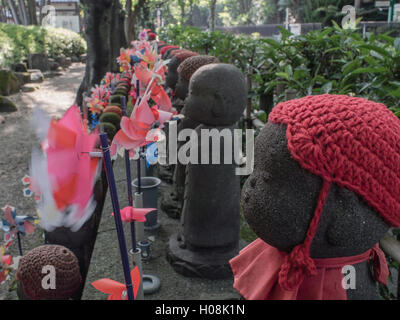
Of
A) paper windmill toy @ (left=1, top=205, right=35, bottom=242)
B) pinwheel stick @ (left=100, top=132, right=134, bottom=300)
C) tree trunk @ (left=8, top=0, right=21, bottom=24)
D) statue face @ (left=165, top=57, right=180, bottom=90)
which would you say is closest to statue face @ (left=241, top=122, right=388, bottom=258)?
pinwheel stick @ (left=100, top=132, right=134, bottom=300)

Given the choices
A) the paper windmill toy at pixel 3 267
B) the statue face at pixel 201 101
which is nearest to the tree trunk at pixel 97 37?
the statue face at pixel 201 101

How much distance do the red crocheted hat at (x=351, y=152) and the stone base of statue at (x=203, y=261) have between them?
1588mm

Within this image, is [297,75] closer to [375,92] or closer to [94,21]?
[375,92]

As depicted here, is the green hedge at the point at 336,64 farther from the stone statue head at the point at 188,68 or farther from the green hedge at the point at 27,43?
the green hedge at the point at 27,43

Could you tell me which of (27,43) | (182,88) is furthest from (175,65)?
(27,43)

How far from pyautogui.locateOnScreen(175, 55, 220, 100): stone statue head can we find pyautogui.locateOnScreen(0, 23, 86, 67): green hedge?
11867mm

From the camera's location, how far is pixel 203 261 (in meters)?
2.91

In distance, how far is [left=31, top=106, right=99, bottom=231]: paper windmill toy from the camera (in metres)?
1.17

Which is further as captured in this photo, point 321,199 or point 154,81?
point 154,81

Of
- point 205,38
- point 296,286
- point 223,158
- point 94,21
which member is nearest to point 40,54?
point 94,21

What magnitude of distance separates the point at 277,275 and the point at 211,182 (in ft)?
4.31

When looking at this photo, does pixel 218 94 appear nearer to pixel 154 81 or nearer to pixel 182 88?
pixel 154 81

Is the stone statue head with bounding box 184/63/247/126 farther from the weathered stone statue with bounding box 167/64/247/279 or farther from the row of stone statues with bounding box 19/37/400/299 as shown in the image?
the row of stone statues with bounding box 19/37/400/299
